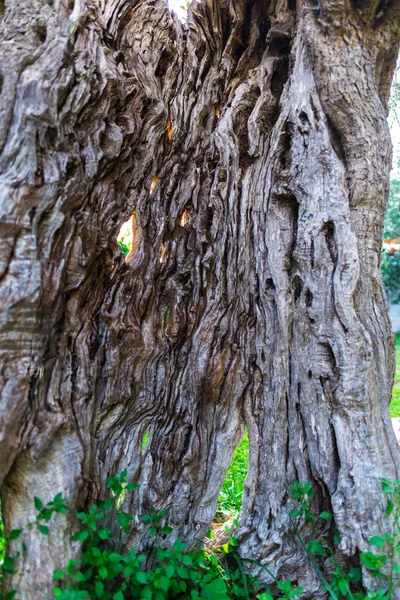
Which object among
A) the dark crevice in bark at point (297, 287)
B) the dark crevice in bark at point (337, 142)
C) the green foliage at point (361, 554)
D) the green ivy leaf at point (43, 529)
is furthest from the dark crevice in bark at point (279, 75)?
the green ivy leaf at point (43, 529)

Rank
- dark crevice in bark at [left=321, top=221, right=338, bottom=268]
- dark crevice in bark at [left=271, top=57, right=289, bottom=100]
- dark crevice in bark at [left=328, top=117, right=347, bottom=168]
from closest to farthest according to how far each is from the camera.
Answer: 1. dark crevice in bark at [left=321, top=221, right=338, bottom=268]
2. dark crevice in bark at [left=328, top=117, right=347, bottom=168]
3. dark crevice in bark at [left=271, top=57, right=289, bottom=100]

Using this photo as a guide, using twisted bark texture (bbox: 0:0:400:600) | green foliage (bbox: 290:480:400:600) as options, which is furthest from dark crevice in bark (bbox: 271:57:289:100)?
green foliage (bbox: 290:480:400:600)

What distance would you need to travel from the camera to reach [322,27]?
256 centimetres

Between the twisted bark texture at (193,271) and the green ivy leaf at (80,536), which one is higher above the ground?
the twisted bark texture at (193,271)

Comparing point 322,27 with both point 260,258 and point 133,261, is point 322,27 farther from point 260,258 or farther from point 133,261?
point 133,261

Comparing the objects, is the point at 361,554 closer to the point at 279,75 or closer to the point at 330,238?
the point at 330,238

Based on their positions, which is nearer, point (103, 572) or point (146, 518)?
point (103, 572)

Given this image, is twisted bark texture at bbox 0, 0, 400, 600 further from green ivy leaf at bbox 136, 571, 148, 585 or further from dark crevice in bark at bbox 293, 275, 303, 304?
green ivy leaf at bbox 136, 571, 148, 585

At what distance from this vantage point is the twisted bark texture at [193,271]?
77.2 inches

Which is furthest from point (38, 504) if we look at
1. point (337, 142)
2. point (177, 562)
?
point (337, 142)

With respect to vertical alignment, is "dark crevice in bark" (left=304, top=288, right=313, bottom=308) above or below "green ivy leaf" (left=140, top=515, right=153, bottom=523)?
above

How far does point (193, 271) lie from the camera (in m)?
2.68

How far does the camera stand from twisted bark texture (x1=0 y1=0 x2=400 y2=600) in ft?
6.43

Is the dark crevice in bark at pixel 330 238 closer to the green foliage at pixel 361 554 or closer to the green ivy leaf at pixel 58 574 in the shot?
the green foliage at pixel 361 554
